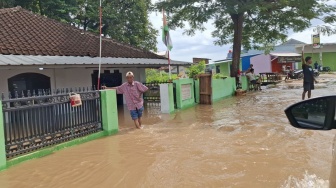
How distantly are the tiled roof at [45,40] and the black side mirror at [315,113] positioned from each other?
8.55 meters

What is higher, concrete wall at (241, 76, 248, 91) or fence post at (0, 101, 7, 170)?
concrete wall at (241, 76, 248, 91)

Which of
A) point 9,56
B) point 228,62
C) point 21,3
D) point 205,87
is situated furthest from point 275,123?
point 228,62

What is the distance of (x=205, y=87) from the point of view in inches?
527

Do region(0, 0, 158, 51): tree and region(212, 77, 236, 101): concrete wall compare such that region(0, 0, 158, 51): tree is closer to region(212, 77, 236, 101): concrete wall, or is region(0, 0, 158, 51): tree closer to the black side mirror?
region(212, 77, 236, 101): concrete wall

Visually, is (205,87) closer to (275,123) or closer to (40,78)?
(275,123)

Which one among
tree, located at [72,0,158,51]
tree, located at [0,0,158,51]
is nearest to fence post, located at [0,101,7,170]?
tree, located at [0,0,158,51]

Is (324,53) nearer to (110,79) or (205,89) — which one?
(205,89)

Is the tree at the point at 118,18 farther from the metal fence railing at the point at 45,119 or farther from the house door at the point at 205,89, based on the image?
A: the metal fence railing at the point at 45,119

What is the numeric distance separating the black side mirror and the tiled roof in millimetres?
8553

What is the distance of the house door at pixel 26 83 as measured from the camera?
32.6ft

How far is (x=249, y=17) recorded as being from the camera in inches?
792

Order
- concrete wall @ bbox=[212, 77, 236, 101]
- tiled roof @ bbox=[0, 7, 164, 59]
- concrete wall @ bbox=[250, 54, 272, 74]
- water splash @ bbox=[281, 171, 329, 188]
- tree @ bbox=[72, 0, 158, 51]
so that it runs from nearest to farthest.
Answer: water splash @ bbox=[281, 171, 329, 188] → tiled roof @ bbox=[0, 7, 164, 59] → concrete wall @ bbox=[212, 77, 236, 101] → tree @ bbox=[72, 0, 158, 51] → concrete wall @ bbox=[250, 54, 272, 74]

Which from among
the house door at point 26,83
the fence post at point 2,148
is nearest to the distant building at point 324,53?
the house door at point 26,83

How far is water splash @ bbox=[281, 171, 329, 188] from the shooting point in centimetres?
401
